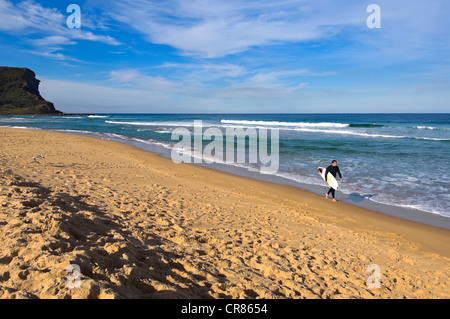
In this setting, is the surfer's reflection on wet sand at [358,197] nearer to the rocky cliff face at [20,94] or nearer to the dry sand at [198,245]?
the dry sand at [198,245]

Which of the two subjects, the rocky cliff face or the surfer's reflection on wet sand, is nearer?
the surfer's reflection on wet sand

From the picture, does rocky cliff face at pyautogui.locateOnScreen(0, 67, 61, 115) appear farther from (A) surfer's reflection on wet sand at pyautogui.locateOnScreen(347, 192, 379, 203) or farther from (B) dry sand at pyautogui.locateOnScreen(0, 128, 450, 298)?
(A) surfer's reflection on wet sand at pyautogui.locateOnScreen(347, 192, 379, 203)

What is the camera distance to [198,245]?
4770 mm

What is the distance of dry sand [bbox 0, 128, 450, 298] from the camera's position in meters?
3.11

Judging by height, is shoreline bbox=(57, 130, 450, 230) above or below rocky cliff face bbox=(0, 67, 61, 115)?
below

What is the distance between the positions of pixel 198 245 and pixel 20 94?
151m

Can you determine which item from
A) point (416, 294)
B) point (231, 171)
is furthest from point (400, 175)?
point (416, 294)

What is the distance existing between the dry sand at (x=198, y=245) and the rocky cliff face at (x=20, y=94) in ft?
425

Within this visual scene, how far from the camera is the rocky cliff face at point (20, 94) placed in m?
112

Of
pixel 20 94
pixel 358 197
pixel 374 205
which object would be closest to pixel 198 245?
pixel 374 205

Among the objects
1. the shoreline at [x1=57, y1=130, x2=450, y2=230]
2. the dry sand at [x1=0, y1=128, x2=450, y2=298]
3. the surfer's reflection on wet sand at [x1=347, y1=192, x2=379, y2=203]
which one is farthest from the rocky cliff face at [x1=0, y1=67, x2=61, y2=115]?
the surfer's reflection on wet sand at [x1=347, y1=192, x2=379, y2=203]

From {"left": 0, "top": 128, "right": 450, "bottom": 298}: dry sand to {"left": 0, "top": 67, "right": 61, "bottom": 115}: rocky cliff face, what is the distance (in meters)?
130

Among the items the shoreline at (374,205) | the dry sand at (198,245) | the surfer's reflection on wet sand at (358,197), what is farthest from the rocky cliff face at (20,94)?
the surfer's reflection on wet sand at (358,197)

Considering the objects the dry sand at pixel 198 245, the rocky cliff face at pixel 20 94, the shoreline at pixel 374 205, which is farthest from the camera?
the rocky cliff face at pixel 20 94
